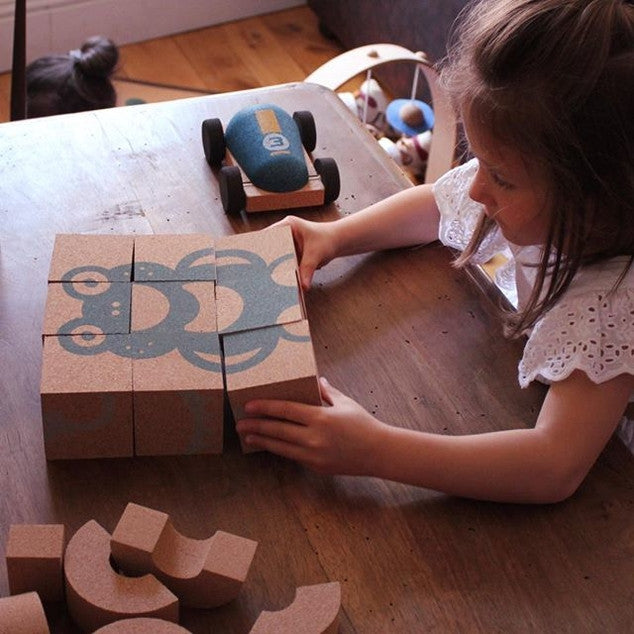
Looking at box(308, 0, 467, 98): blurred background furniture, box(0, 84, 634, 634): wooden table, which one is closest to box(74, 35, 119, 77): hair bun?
box(308, 0, 467, 98): blurred background furniture

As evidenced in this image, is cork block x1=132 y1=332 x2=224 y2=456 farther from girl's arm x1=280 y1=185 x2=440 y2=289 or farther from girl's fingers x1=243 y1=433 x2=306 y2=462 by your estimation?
girl's arm x1=280 y1=185 x2=440 y2=289

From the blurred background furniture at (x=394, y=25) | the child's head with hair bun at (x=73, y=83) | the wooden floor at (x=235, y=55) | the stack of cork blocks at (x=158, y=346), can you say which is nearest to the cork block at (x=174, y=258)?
the stack of cork blocks at (x=158, y=346)

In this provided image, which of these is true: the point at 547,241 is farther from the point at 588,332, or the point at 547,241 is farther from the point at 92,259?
the point at 92,259

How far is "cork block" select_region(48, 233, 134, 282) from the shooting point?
90 centimetres

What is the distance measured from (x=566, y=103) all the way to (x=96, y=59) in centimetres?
150

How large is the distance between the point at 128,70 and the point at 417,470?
2106mm

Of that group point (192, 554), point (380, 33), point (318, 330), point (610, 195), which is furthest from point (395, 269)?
point (380, 33)

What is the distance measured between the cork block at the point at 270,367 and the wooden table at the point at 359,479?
0.06m

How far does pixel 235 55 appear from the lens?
9.16ft

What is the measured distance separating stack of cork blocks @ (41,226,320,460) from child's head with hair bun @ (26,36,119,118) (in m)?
1.22

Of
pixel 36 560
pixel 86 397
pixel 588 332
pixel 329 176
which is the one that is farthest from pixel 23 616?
pixel 329 176

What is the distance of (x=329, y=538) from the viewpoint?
0.80m

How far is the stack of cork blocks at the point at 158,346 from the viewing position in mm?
813

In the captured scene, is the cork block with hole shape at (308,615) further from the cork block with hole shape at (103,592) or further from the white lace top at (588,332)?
the white lace top at (588,332)
